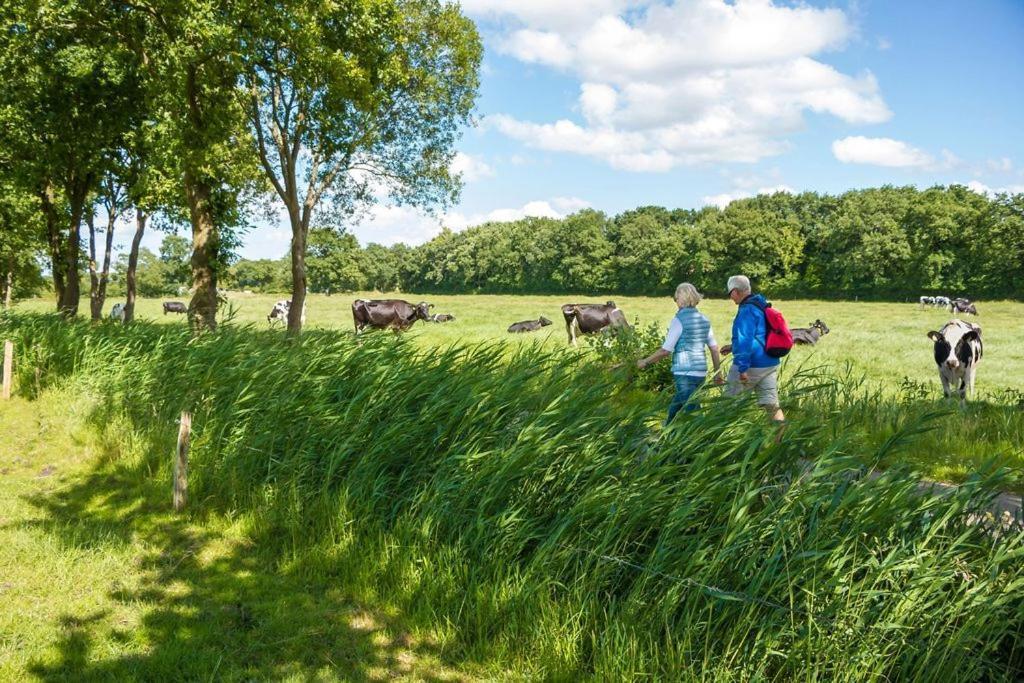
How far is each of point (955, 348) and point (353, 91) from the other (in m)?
14.7

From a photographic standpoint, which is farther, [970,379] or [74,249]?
[74,249]

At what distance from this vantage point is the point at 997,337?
85.6 feet

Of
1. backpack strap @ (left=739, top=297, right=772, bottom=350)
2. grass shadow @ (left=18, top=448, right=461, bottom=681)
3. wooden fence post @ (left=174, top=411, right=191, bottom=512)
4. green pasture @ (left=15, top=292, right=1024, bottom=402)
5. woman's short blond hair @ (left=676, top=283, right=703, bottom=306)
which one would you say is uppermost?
woman's short blond hair @ (left=676, top=283, right=703, bottom=306)

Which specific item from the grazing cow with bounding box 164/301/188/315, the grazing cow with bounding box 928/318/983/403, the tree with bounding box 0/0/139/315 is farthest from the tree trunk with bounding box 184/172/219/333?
the grazing cow with bounding box 164/301/188/315

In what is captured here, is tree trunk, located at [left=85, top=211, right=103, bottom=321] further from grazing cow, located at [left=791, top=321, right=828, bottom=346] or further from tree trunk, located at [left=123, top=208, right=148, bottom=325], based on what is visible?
grazing cow, located at [left=791, top=321, right=828, bottom=346]

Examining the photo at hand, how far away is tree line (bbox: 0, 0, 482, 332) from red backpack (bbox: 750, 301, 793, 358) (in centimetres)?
1087

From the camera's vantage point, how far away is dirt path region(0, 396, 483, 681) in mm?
3957

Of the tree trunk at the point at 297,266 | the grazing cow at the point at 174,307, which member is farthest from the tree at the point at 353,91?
the grazing cow at the point at 174,307

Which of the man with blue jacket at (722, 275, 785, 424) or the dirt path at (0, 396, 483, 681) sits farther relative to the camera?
the man with blue jacket at (722, 275, 785, 424)

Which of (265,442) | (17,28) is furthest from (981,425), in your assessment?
(17,28)

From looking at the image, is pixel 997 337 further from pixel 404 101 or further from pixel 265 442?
pixel 265 442

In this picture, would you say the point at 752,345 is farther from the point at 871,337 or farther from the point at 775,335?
the point at 871,337

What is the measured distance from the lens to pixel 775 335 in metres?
7.16

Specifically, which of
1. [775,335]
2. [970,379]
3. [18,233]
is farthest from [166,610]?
[18,233]
